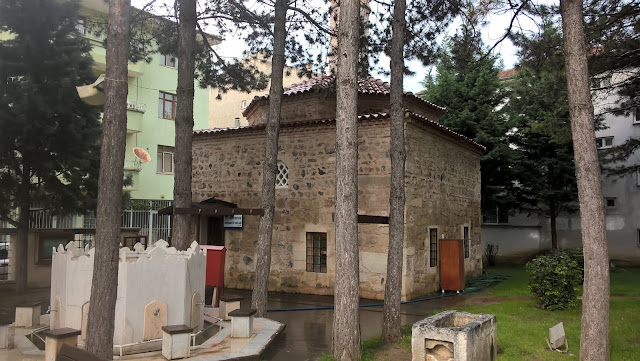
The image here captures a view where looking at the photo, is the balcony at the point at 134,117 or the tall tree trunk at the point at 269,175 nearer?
the tall tree trunk at the point at 269,175

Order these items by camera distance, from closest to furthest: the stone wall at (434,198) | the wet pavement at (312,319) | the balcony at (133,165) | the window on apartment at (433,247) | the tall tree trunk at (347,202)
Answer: the tall tree trunk at (347,202) < the wet pavement at (312,319) < the stone wall at (434,198) < the window on apartment at (433,247) < the balcony at (133,165)

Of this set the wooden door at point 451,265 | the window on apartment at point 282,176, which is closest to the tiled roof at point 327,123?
the window on apartment at point 282,176

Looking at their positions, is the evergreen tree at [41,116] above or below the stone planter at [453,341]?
above

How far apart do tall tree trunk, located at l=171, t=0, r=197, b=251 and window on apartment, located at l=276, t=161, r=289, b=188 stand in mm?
3881

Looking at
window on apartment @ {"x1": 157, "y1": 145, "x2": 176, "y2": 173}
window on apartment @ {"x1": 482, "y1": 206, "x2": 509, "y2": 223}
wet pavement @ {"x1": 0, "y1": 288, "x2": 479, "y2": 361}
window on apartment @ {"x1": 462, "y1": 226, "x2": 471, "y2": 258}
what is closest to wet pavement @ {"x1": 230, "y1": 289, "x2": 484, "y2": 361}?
wet pavement @ {"x1": 0, "y1": 288, "x2": 479, "y2": 361}

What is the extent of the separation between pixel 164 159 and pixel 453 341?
19.0m

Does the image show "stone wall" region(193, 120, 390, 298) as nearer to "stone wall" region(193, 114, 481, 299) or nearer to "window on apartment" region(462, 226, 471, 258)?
"stone wall" region(193, 114, 481, 299)

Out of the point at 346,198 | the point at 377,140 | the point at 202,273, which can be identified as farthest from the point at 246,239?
the point at 346,198

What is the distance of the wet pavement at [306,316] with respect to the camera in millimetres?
6992

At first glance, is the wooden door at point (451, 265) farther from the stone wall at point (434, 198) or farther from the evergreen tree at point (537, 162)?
the evergreen tree at point (537, 162)

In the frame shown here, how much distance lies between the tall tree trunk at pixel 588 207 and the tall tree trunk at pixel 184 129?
21.6 ft

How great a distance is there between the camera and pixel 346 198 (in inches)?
254

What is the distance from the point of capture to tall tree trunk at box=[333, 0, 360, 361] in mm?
6262

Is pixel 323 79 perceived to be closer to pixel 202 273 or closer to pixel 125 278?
pixel 202 273
